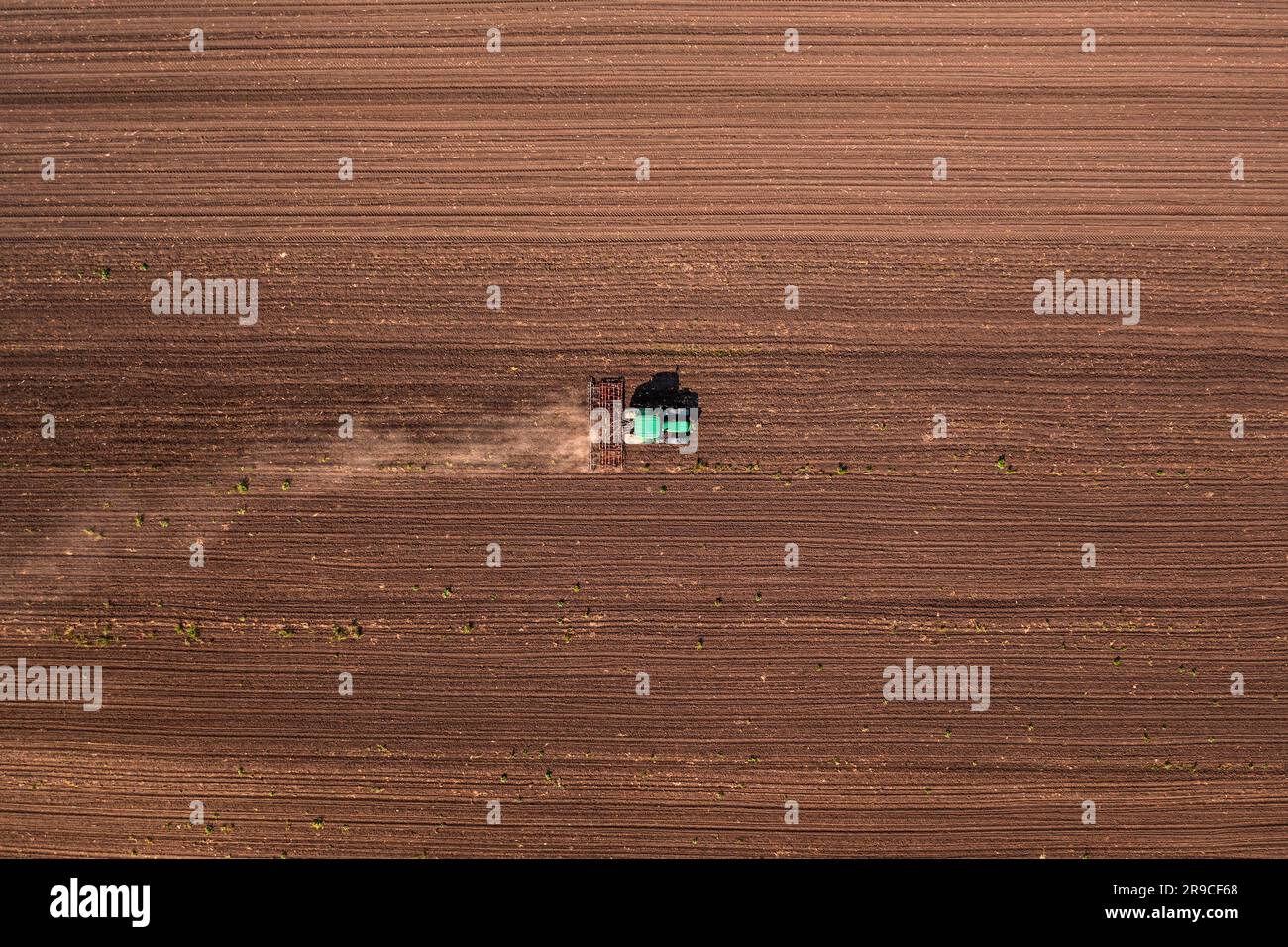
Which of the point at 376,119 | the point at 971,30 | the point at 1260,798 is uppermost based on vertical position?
the point at 971,30

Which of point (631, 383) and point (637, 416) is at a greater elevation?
point (631, 383)

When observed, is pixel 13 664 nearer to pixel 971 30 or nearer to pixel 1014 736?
pixel 1014 736

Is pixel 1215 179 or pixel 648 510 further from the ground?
pixel 1215 179

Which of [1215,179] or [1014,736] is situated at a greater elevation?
[1215,179]
